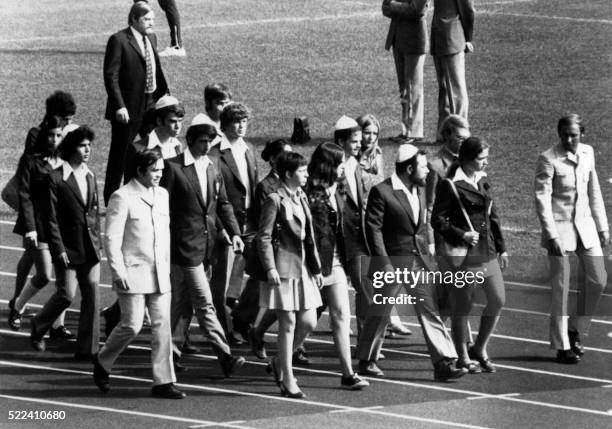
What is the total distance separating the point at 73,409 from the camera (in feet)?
37.3

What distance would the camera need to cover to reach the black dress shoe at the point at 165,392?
11680 mm

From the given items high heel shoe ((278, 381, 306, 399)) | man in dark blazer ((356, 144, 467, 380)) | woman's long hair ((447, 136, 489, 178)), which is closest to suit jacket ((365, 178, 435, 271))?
man in dark blazer ((356, 144, 467, 380))

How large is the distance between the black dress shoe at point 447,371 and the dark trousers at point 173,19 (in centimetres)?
1176

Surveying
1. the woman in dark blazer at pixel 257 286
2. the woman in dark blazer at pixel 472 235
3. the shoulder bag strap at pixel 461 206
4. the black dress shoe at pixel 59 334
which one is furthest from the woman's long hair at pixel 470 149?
the black dress shoe at pixel 59 334

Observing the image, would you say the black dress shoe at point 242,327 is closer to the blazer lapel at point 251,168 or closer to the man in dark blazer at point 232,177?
the man in dark blazer at point 232,177

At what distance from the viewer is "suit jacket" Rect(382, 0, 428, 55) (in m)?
18.4

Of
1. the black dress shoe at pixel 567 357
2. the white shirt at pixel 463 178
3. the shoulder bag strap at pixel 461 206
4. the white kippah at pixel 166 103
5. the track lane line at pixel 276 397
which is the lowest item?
the black dress shoe at pixel 567 357

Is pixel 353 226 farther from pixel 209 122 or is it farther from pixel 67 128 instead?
pixel 67 128

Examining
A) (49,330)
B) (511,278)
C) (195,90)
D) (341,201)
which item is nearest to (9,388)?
(49,330)

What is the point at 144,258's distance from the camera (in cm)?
1155

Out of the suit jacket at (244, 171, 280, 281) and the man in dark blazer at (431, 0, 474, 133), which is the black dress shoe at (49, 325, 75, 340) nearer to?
the suit jacket at (244, 171, 280, 281)

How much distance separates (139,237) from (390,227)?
173 cm

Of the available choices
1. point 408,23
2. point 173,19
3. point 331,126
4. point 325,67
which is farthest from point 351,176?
point 173,19

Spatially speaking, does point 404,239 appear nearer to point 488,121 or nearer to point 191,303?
point 191,303
